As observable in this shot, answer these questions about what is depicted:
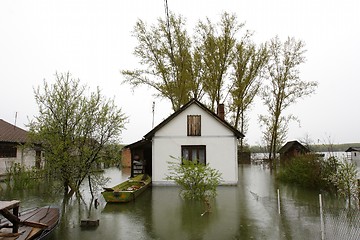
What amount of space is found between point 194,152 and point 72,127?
7532 millimetres

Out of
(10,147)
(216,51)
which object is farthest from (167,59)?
(10,147)

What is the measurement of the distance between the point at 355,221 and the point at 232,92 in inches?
768

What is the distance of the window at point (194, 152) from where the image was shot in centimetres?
1778

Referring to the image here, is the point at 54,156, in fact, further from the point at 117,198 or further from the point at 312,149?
the point at 312,149

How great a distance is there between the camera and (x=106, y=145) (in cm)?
1337

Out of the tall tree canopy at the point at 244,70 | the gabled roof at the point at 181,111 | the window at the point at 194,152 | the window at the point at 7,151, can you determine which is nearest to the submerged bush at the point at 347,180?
the gabled roof at the point at 181,111

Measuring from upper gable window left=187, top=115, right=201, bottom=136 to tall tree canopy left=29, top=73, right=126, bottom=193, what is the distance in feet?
17.5

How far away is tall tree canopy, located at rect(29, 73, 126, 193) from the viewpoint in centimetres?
1238

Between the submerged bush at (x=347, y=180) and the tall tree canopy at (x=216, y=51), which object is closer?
the submerged bush at (x=347, y=180)

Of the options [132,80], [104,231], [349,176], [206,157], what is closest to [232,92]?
[132,80]

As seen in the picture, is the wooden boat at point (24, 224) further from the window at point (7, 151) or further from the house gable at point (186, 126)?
the window at point (7, 151)

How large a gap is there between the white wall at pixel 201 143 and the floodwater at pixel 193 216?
2.70 m

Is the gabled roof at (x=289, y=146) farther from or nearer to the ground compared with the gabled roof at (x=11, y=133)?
nearer to the ground

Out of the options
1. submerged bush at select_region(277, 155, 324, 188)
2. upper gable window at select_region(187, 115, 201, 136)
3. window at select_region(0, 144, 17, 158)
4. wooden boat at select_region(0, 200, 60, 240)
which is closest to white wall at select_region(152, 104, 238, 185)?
upper gable window at select_region(187, 115, 201, 136)
